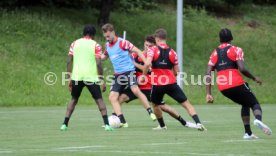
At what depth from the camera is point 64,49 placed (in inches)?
1487

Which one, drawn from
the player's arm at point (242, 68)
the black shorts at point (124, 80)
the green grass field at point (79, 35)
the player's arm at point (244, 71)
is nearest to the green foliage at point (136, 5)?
the green grass field at point (79, 35)

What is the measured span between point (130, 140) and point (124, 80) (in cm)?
464

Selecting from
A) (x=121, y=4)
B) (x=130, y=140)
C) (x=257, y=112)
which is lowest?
(x=130, y=140)

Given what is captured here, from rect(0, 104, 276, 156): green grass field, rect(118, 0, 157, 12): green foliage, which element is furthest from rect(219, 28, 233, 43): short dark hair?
rect(118, 0, 157, 12): green foliage

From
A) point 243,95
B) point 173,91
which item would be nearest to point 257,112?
point 243,95

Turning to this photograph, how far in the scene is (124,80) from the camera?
18.7m

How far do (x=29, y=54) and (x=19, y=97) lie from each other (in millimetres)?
4797

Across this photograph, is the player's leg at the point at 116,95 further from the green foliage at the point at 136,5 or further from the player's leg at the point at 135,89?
the green foliage at the point at 136,5

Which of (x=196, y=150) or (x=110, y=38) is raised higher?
(x=110, y=38)

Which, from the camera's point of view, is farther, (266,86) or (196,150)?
(266,86)

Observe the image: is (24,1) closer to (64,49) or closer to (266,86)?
(64,49)

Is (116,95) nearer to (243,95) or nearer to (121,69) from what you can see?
(121,69)

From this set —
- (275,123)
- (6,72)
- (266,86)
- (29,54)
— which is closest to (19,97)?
(6,72)

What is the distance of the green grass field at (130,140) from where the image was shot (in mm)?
11977
